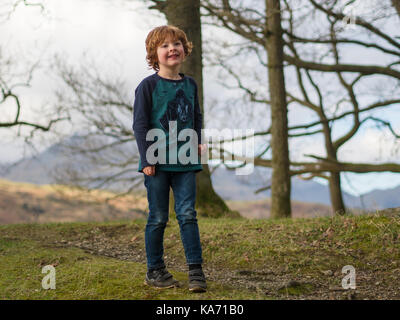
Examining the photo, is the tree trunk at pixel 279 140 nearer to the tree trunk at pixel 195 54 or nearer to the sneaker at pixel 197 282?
the tree trunk at pixel 195 54

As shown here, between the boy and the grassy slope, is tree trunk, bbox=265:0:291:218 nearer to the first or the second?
the grassy slope

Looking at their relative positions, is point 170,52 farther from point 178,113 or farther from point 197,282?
point 197,282

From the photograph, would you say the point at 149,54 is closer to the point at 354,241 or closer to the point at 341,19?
the point at 354,241

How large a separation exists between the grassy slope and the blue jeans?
13.9 inches

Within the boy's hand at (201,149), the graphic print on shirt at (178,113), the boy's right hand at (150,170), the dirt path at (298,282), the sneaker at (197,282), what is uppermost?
the graphic print on shirt at (178,113)

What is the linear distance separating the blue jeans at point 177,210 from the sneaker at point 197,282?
9 cm

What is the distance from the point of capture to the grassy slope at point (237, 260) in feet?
13.2

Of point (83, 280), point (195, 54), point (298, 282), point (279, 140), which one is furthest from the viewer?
point (279, 140)

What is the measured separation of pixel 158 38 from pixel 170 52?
0.18 metres

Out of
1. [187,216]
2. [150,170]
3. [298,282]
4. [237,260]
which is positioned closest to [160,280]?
[187,216]

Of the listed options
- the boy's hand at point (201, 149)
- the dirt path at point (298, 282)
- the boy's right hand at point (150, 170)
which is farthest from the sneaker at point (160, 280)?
the boy's hand at point (201, 149)

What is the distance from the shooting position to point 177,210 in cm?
387
